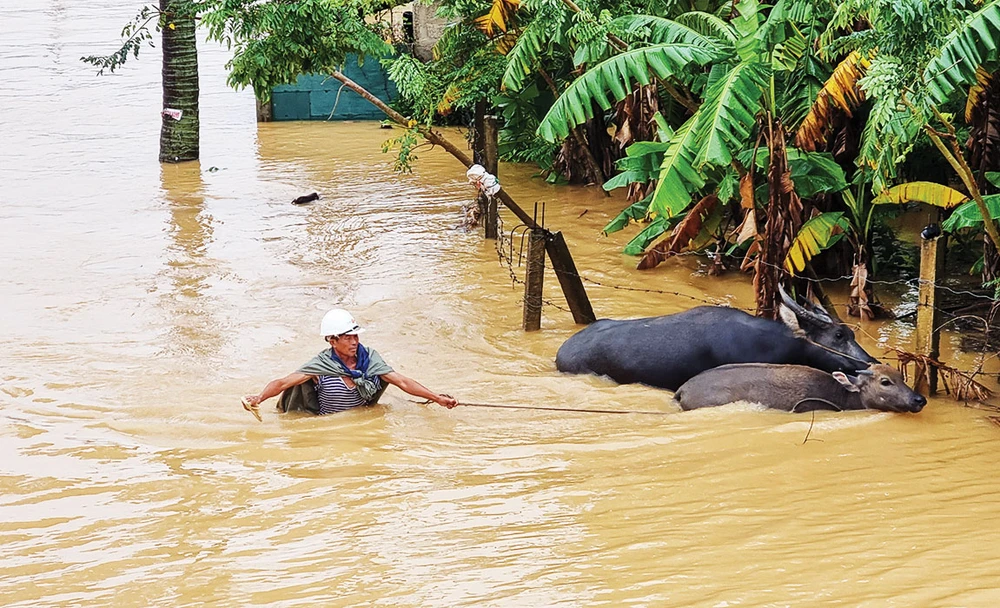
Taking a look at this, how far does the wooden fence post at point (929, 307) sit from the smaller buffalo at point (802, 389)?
30 centimetres

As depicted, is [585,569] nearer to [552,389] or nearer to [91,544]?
[91,544]

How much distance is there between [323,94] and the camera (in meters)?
23.6

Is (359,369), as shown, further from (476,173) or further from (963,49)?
(963,49)

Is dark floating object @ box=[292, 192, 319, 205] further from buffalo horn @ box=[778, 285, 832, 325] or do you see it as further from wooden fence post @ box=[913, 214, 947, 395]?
wooden fence post @ box=[913, 214, 947, 395]

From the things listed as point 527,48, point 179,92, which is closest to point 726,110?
point 527,48

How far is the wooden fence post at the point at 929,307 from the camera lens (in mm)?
8164

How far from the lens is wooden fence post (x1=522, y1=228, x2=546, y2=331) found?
10430 millimetres

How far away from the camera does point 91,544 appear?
21.2 feet

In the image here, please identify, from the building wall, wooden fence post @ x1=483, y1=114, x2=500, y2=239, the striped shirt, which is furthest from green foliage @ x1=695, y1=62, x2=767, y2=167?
the building wall

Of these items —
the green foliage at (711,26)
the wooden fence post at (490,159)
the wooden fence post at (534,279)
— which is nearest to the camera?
the green foliage at (711,26)

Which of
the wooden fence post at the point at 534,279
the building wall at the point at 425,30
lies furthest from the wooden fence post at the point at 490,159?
the building wall at the point at 425,30

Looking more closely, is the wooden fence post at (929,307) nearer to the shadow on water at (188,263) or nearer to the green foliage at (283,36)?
the shadow on water at (188,263)

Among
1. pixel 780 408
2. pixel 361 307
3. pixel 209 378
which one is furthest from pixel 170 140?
pixel 780 408

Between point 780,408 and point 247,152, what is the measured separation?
46.8 feet
